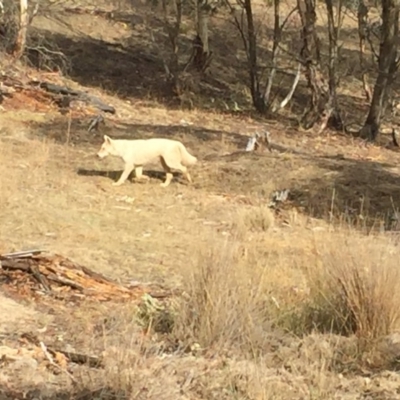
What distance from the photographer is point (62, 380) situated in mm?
4941

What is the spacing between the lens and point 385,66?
20625 millimetres

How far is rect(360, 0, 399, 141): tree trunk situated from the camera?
66.4 ft

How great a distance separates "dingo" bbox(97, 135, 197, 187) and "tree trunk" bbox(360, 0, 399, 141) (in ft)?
28.6

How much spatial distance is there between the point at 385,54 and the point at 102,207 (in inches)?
452

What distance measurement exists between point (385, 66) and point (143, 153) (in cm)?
966

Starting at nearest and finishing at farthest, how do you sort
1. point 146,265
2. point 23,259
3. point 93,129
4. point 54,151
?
point 23,259
point 146,265
point 54,151
point 93,129

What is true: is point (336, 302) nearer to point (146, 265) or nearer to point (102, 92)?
point (146, 265)

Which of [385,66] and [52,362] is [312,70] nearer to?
[385,66]

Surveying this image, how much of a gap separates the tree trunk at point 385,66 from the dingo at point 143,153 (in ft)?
28.6

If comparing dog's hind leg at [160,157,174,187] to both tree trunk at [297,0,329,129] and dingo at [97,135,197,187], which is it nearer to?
dingo at [97,135,197,187]

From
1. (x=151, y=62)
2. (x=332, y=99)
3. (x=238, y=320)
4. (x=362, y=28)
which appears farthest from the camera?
(x=151, y=62)

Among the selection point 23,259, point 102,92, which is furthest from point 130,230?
point 102,92

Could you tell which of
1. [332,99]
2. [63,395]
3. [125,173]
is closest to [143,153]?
[125,173]

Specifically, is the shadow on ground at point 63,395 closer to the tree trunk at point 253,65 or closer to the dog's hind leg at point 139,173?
the dog's hind leg at point 139,173
